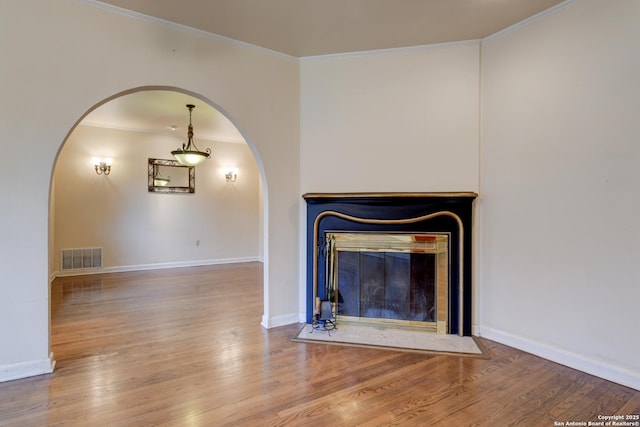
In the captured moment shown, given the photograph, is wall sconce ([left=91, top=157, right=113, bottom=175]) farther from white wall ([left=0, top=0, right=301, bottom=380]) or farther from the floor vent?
white wall ([left=0, top=0, right=301, bottom=380])

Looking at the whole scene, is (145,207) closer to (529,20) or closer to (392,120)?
(392,120)

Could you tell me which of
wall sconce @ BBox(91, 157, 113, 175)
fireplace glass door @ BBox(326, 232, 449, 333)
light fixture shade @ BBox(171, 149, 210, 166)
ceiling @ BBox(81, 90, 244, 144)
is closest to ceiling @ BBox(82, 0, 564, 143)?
ceiling @ BBox(81, 90, 244, 144)

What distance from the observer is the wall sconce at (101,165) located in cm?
587

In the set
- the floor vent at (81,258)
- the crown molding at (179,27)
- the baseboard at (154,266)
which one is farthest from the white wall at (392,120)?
the floor vent at (81,258)

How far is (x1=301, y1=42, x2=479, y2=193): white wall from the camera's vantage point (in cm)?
311

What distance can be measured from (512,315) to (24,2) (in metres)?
4.72

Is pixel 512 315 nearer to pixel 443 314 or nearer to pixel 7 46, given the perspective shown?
pixel 443 314

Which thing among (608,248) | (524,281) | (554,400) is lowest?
(554,400)

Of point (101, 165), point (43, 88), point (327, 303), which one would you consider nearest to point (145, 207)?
point (101, 165)

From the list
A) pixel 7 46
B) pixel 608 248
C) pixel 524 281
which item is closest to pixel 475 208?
pixel 524 281

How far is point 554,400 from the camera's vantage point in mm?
2039

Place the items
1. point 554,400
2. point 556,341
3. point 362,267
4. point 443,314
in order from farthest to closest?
1. point 362,267
2. point 443,314
3. point 556,341
4. point 554,400

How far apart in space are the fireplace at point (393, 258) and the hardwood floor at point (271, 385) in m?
0.49

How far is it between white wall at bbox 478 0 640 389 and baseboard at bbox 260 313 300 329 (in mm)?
1938
